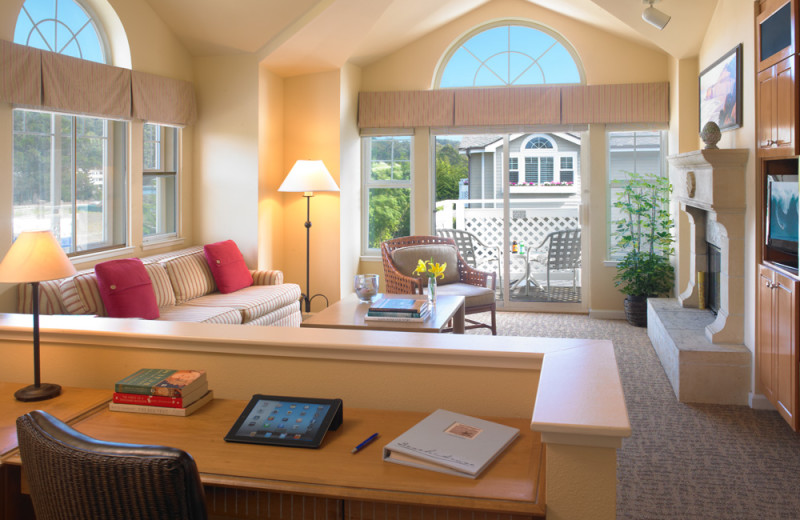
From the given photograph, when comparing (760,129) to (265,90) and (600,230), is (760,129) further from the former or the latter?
(265,90)

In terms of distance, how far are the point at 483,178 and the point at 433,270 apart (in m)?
3.00

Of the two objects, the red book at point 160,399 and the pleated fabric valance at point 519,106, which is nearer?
the red book at point 160,399

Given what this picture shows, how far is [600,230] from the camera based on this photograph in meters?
7.18

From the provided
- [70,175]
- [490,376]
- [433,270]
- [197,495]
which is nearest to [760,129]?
[433,270]

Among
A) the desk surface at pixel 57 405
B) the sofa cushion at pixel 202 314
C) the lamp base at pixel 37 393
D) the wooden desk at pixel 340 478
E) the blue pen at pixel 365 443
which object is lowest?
the wooden desk at pixel 340 478

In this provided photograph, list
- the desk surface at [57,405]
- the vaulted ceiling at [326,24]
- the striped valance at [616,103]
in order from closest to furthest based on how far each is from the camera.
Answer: the desk surface at [57,405] < the vaulted ceiling at [326,24] < the striped valance at [616,103]


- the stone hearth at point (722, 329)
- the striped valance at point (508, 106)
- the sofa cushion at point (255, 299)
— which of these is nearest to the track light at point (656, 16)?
the stone hearth at point (722, 329)

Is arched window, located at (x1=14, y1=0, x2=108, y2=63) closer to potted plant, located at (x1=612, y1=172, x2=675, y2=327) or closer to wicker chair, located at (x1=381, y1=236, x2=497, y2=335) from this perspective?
wicker chair, located at (x1=381, y1=236, x2=497, y2=335)

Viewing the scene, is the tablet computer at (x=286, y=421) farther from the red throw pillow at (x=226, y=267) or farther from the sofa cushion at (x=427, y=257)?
the sofa cushion at (x=427, y=257)

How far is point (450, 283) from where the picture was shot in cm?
645

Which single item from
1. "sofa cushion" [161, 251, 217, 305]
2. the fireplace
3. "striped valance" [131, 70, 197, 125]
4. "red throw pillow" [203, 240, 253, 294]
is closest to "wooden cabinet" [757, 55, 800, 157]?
the fireplace

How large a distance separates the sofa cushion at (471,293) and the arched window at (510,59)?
2.41m

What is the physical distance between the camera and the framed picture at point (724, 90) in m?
4.62

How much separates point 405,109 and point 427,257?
6.09 ft
